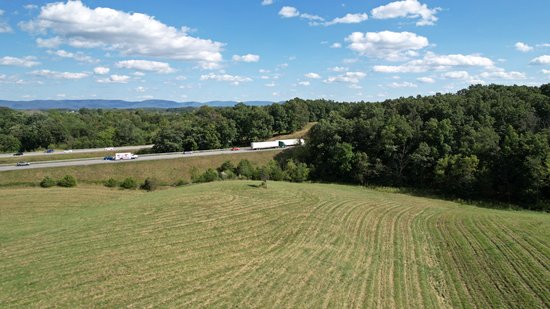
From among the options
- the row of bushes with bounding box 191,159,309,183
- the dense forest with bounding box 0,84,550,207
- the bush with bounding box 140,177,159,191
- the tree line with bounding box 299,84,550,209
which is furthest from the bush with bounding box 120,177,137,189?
the tree line with bounding box 299,84,550,209

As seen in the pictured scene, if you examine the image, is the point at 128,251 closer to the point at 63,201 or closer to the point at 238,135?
the point at 63,201

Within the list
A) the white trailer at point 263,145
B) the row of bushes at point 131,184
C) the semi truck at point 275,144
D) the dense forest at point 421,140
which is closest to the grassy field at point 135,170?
the row of bushes at point 131,184

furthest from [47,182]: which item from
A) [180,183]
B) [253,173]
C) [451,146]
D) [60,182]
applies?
[451,146]

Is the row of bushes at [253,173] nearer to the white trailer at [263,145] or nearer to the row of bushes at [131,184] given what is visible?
the row of bushes at [131,184]

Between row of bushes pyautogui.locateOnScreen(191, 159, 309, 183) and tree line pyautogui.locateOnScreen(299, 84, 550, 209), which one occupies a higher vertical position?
tree line pyautogui.locateOnScreen(299, 84, 550, 209)

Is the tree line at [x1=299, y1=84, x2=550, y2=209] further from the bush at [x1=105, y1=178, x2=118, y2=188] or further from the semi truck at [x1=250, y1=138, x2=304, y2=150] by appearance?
the bush at [x1=105, y1=178, x2=118, y2=188]
